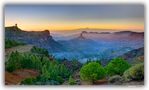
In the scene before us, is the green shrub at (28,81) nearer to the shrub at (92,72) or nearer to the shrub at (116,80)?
the shrub at (92,72)

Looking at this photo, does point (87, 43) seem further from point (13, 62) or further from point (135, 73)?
point (13, 62)

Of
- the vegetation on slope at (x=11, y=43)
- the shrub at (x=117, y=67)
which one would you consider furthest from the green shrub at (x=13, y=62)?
the shrub at (x=117, y=67)

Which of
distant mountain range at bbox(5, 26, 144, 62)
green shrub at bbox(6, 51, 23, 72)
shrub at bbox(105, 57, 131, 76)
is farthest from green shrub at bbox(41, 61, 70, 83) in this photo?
shrub at bbox(105, 57, 131, 76)

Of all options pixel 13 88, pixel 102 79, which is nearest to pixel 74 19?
pixel 102 79

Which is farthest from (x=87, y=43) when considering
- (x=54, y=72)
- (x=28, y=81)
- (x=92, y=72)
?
(x=28, y=81)

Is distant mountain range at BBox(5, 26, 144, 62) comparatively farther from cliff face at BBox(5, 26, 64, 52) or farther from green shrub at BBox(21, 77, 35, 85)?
green shrub at BBox(21, 77, 35, 85)
